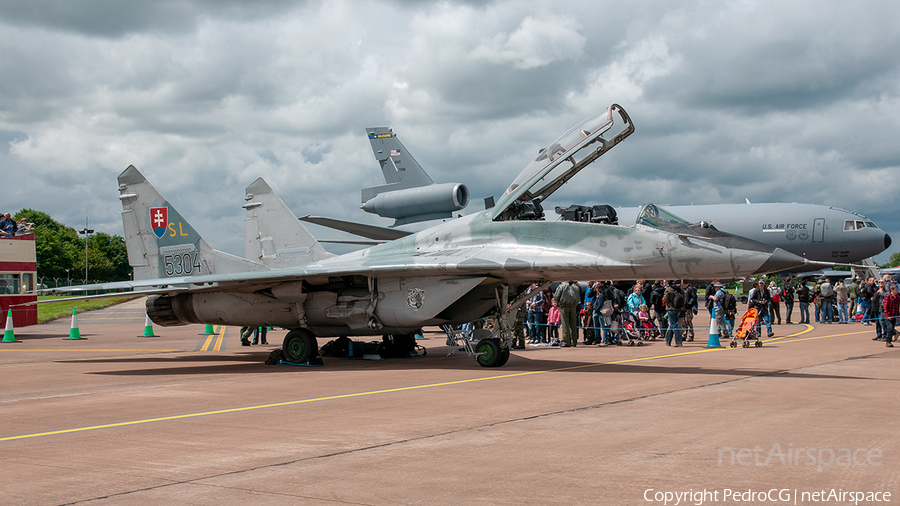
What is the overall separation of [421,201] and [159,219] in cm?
1190

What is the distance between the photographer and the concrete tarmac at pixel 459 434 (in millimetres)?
→ 4363

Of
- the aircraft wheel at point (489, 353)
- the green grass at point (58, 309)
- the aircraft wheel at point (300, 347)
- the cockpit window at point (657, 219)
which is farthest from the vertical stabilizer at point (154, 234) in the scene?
the cockpit window at point (657, 219)

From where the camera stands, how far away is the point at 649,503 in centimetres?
404

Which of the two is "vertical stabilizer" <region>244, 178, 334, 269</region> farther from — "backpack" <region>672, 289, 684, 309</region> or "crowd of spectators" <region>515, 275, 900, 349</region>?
"backpack" <region>672, 289, 684, 309</region>

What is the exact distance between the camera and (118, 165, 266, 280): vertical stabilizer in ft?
50.8

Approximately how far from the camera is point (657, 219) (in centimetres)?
1123

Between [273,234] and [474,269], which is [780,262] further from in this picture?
[273,234]

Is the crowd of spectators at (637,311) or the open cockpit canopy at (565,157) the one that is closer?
the open cockpit canopy at (565,157)

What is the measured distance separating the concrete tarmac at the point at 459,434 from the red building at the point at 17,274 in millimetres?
11521

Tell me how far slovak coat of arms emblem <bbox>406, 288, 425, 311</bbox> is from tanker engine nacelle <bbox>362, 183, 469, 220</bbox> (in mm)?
12931

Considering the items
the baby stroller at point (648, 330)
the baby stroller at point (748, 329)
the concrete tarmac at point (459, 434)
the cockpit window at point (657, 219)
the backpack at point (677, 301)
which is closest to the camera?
the concrete tarmac at point (459, 434)

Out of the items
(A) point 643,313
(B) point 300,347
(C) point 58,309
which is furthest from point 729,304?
(C) point 58,309

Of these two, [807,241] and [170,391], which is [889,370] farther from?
[807,241]

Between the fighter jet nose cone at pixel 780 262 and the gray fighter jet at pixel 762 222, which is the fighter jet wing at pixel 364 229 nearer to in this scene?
the gray fighter jet at pixel 762 222
